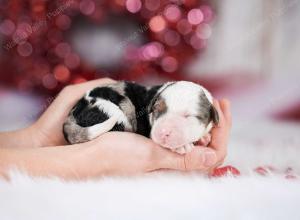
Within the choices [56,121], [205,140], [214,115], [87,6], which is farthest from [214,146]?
[87,6]

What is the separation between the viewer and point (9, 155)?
2365 mm

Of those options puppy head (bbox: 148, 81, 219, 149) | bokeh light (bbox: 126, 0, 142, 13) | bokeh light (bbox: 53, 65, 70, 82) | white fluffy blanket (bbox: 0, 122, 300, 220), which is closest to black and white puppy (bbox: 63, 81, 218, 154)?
puppy head (bbox: 148, 81, 219, 149)

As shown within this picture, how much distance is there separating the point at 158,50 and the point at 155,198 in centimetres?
232

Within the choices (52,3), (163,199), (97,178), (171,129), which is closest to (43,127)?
(97,178)

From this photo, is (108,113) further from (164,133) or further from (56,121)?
(56,121)

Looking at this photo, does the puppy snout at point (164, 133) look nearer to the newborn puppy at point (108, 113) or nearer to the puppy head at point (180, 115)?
the puppy head at point (180, 115)

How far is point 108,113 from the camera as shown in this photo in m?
2.52

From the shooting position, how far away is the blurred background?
13.4 feet

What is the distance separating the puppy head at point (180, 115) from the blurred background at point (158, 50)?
1554 millimetres

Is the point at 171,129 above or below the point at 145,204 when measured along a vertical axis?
above

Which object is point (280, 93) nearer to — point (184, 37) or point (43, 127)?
point (184, 37)

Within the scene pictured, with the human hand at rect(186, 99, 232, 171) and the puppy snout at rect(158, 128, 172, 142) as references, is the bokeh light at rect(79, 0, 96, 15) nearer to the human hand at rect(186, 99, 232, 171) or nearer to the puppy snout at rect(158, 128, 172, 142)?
the human hand at rect(186, 99, 232, 171)

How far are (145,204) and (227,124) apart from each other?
0.79 meters

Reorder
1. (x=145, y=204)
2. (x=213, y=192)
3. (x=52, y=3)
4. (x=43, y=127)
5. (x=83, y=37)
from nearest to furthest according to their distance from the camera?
1. (x=145, y=204)
2. (x=213, y=192)
3. (x=43, y=127)
4. (x=52, y=3)
5. (x=83, y=37)
